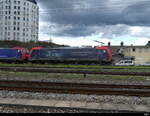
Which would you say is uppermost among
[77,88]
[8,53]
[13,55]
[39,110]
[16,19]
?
[16,19]

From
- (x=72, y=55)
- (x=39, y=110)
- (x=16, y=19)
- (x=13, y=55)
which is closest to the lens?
(x=39, y=110)

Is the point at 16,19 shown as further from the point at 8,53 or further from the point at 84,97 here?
the point at 84,97

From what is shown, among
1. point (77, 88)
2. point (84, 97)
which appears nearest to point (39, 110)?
point (84, 97)

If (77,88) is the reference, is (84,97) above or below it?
below

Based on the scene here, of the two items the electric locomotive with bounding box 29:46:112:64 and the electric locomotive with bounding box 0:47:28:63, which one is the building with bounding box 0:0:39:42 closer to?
the electric locomotive with bounding box 0:47:28:63

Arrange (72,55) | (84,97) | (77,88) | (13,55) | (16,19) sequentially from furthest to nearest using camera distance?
1. (16,19)
2. (13,55)
3. (72,55)
4. (77,88)
5. (84,97)

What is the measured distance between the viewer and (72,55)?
95.2 feet

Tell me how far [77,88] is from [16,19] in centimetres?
8934

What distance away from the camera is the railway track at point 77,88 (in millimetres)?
7711

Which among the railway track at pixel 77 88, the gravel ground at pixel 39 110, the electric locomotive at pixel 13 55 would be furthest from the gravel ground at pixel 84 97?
the electric locomotive at pixel 13 55

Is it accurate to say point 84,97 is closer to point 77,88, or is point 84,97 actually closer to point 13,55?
point 77,88

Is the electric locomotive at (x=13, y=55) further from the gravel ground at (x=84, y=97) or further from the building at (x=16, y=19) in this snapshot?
the building at (x=16, y=19)

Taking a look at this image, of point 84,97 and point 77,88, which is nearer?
point 84,97

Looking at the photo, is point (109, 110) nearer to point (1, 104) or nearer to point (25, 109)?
point (25, 109)
